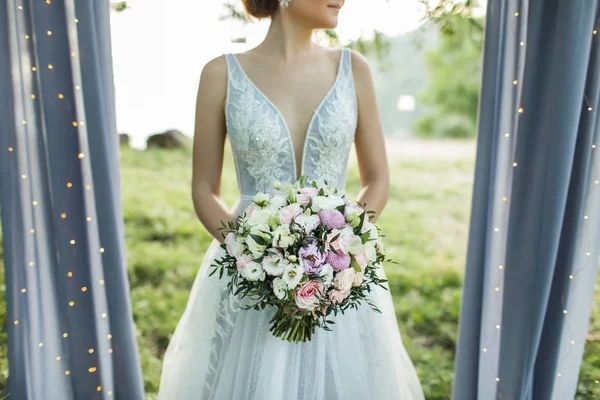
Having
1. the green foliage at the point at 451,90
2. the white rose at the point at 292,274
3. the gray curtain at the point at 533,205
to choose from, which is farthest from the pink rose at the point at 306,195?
the green foliage at the point at 451,90

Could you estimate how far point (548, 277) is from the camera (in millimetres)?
2041

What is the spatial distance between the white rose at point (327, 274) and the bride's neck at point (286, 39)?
36.5 inches

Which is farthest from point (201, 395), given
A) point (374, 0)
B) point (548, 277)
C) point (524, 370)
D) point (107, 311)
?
point (374, 0)

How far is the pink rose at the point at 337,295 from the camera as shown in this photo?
1650 mm

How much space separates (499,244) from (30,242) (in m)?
1.79

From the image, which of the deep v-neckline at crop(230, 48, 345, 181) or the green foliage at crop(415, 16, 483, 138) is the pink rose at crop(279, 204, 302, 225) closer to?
the deep v-neckline at crop(230, 48, 345, 181)

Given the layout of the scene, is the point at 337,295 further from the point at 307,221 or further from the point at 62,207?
the point at 62,207

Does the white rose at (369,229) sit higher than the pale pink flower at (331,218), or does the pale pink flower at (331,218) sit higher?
the pale pink flower at (331,218)

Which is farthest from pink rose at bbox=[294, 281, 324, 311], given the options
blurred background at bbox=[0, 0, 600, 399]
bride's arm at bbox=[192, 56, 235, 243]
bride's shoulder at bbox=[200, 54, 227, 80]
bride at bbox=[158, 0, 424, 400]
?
→ blurred background at bbox=[0, 0, 600, 399]

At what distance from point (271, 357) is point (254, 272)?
Answer: 45 cm

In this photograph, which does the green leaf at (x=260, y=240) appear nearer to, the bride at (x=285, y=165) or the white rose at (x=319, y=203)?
the white rose at (x=319, y=203)

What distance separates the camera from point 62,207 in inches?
77.7

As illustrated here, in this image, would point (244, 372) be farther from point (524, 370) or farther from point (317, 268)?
point (524, 370)

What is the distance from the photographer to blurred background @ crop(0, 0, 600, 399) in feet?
11.2
